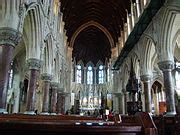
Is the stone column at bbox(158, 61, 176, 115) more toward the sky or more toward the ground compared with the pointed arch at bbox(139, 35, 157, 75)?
more toward the ground

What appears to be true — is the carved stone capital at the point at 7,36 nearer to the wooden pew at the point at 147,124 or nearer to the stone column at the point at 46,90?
the stone column at the point at 46,90

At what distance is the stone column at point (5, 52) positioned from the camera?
942 cm

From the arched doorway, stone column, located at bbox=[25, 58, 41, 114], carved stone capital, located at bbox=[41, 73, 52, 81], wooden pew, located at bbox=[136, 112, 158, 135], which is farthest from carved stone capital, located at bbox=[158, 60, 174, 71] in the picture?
the arched doorway

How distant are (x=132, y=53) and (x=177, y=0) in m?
10.2

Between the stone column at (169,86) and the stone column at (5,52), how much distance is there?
10103mm

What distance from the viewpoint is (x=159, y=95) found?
96.6 ft

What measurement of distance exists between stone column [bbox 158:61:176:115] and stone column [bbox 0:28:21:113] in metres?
10.1

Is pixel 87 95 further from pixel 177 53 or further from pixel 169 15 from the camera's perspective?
pixel 169 15

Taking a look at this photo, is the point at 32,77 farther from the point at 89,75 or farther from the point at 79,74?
the point at 89,75

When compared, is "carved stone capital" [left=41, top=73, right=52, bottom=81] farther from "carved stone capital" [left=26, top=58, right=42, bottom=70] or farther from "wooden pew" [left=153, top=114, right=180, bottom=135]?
"wooden pew" [left=153, top=114, right=180, bottom=135]

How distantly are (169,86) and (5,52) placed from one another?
1080 centimetres

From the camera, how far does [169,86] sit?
47.5 ft

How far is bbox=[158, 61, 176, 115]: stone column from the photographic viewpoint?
46.2 feet

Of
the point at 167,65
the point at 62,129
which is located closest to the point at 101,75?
the point at 167,65
